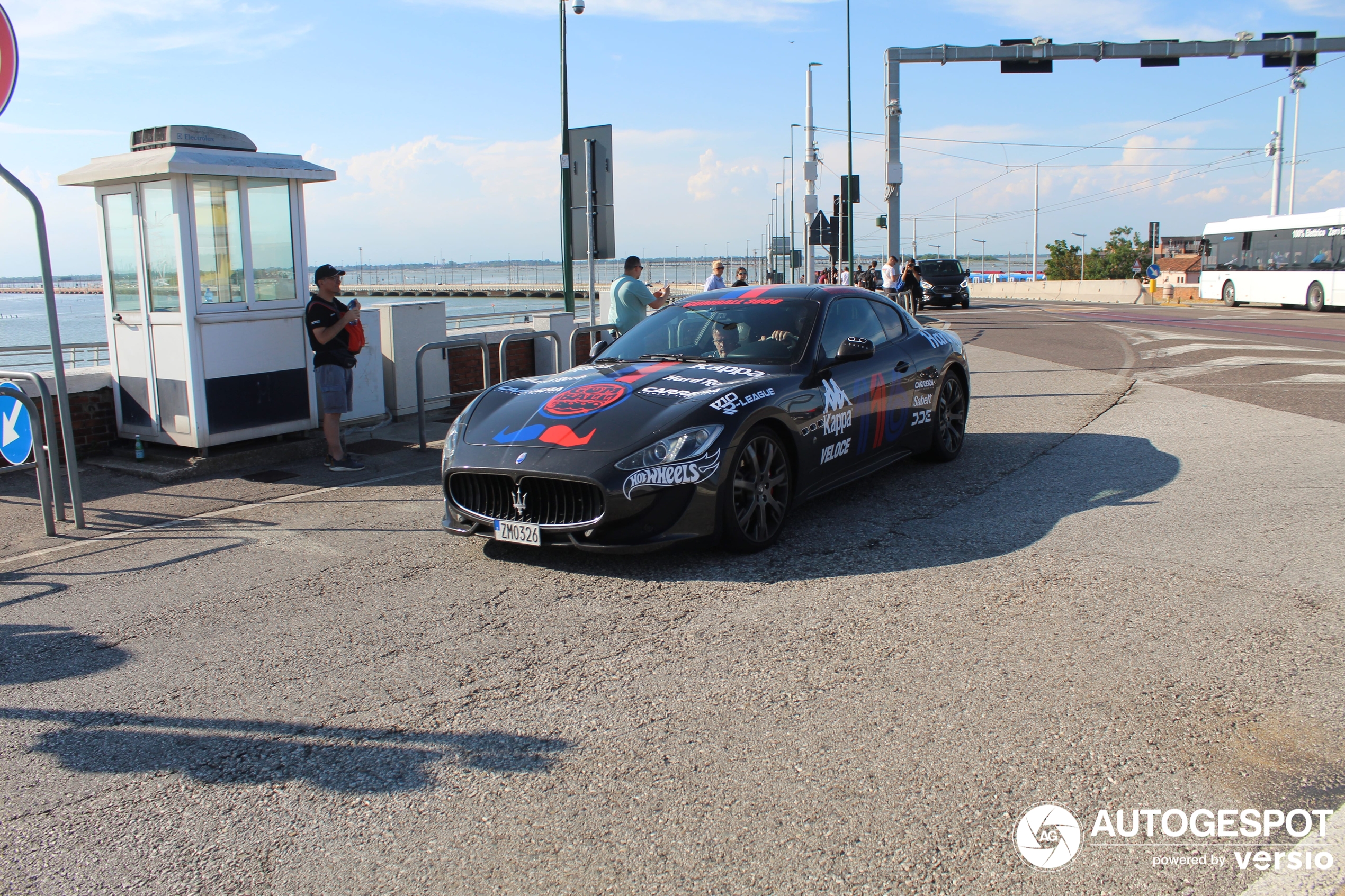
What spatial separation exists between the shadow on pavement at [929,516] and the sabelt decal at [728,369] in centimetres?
95

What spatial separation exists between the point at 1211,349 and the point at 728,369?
13.8m

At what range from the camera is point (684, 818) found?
287 cm

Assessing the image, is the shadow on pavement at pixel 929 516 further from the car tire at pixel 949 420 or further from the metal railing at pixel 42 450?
the metal railing at pixel 42 450

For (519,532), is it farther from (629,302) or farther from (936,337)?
(629,302)

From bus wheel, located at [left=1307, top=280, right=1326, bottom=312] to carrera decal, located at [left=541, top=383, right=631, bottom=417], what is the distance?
29.9 m

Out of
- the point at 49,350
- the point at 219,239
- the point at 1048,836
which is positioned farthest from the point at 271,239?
the point at 1048,836

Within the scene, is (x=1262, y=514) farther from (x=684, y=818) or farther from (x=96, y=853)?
(x=96, y=853)

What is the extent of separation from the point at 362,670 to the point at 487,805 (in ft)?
4.12

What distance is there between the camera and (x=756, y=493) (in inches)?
216

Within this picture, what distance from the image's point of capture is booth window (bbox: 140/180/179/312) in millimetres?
8016

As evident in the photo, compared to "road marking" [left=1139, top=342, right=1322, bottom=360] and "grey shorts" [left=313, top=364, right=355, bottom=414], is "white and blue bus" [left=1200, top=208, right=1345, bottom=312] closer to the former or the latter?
"road marking" [left=1139, top=342, right=1322, bottom=360]

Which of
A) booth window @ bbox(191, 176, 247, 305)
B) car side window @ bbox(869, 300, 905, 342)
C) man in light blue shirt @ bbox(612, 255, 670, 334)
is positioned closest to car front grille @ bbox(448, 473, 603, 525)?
car side window @ bbox(869, 300, 905, 342)

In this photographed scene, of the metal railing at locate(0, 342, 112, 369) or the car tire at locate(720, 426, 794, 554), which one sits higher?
the metal railing at locate(0, 342, 112, 369)

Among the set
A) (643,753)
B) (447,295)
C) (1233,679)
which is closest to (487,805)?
(643,753)
